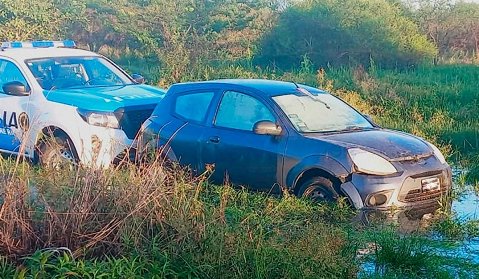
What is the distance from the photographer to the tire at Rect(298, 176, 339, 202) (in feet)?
21.8

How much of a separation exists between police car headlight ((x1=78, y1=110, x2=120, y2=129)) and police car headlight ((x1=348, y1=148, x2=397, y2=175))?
3.44 metres

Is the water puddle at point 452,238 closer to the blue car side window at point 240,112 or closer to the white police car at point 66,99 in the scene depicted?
the blue car side window at point 240,112

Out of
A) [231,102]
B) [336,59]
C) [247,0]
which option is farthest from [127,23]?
[231,102]

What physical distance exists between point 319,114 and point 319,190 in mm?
1087

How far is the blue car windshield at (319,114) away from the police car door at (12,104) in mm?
3721

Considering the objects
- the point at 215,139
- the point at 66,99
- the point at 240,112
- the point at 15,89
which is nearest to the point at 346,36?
the point at 66,99

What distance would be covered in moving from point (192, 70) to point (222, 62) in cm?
A: 360

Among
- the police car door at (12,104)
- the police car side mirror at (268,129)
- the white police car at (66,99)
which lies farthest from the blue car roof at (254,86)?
the police car door at (12,104)

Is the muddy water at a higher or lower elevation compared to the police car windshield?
lower

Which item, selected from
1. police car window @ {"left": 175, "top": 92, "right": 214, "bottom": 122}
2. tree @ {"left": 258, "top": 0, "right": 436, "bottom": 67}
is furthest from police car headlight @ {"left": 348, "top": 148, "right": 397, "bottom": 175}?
tree @ {"left": 258, "top": 0, "right": 436, "bottom": 67}

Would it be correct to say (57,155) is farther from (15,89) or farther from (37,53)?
(37,53)

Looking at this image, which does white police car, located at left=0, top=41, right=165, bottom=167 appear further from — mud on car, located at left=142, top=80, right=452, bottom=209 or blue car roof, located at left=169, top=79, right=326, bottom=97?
blue car roof, located at left=169, top=79, right=326, bottom=97

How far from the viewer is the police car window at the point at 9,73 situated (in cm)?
957

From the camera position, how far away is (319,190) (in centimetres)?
674
